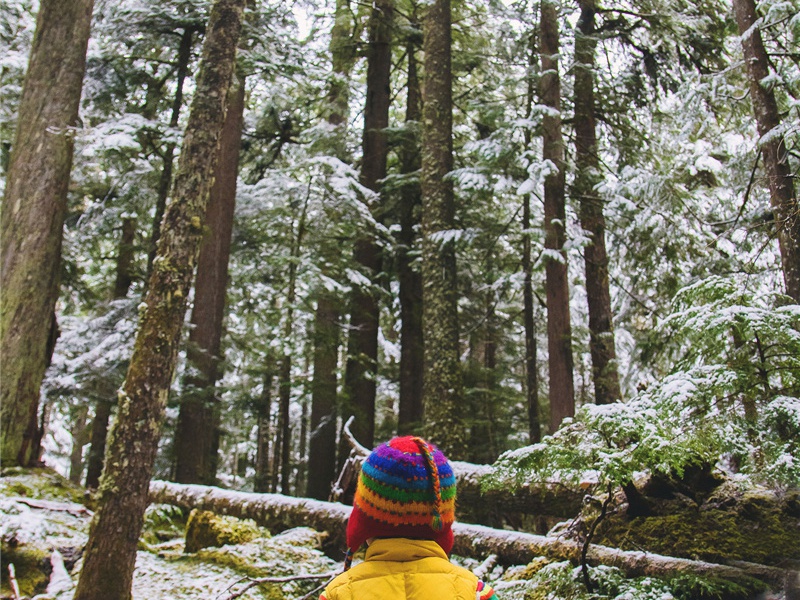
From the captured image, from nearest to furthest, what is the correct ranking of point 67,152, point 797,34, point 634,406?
1. point 634,406
2. point 797,34
3. point 67,152

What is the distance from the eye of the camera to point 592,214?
10930 millimetres

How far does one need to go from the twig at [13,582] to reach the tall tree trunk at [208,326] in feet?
15.8

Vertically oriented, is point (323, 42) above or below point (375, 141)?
above

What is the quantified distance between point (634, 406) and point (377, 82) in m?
13.2

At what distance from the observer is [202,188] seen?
5531 mm

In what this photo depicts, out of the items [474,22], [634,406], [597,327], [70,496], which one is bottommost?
[70,496]

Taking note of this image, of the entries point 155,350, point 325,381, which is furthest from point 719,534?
point 325,381

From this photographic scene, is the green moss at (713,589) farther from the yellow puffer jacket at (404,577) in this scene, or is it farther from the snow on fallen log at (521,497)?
the yellow puffer jacket at (404,577)

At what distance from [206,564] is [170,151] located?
26.1ft

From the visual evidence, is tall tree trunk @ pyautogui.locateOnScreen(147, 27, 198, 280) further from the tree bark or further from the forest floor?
the forest floor

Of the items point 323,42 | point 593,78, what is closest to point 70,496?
point 593,78

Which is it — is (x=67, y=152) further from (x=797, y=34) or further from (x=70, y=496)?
(x=797, y=34)

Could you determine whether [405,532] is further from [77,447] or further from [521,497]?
[77,447]

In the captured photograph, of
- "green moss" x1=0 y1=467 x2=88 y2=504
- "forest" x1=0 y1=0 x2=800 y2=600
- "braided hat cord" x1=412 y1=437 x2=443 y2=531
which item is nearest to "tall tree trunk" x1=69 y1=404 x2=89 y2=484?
"forest" x1=0 y1=0 x2=800 y2=600
